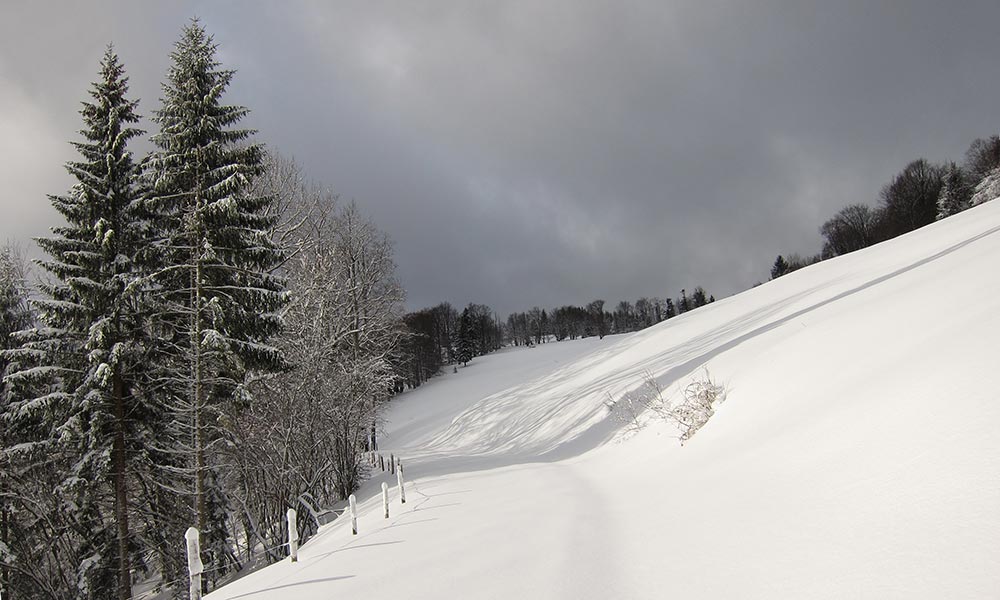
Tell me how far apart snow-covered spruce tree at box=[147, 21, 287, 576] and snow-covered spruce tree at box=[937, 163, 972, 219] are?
6888 cm

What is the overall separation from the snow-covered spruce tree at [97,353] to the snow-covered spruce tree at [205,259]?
888mm

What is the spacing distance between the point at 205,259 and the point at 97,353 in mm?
3683

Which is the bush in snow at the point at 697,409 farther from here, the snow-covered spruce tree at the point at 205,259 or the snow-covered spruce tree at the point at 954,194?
the snow-covered spruce tree at the point at 954,194

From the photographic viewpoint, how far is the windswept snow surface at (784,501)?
9.51 feet

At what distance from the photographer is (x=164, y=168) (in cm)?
1351

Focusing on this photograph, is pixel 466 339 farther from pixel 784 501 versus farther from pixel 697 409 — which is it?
pixel 784 501

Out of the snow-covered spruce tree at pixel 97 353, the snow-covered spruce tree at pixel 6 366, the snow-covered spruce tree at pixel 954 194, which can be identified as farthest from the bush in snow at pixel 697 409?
the snow-covered spruce tree at pixel 954 194

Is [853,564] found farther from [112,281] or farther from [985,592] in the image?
[112,281]

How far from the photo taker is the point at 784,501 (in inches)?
165

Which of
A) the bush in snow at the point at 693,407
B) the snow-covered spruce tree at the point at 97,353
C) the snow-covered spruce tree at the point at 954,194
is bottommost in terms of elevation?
the bush in snow at the point at 693,407

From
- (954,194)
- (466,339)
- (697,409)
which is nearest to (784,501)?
(697,409)

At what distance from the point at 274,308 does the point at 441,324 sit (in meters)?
78.2

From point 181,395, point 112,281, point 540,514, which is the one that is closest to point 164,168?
point 112,281

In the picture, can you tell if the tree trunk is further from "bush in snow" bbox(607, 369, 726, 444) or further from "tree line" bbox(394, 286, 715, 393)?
"tree line" bbox(394, 286, 715, 393)
